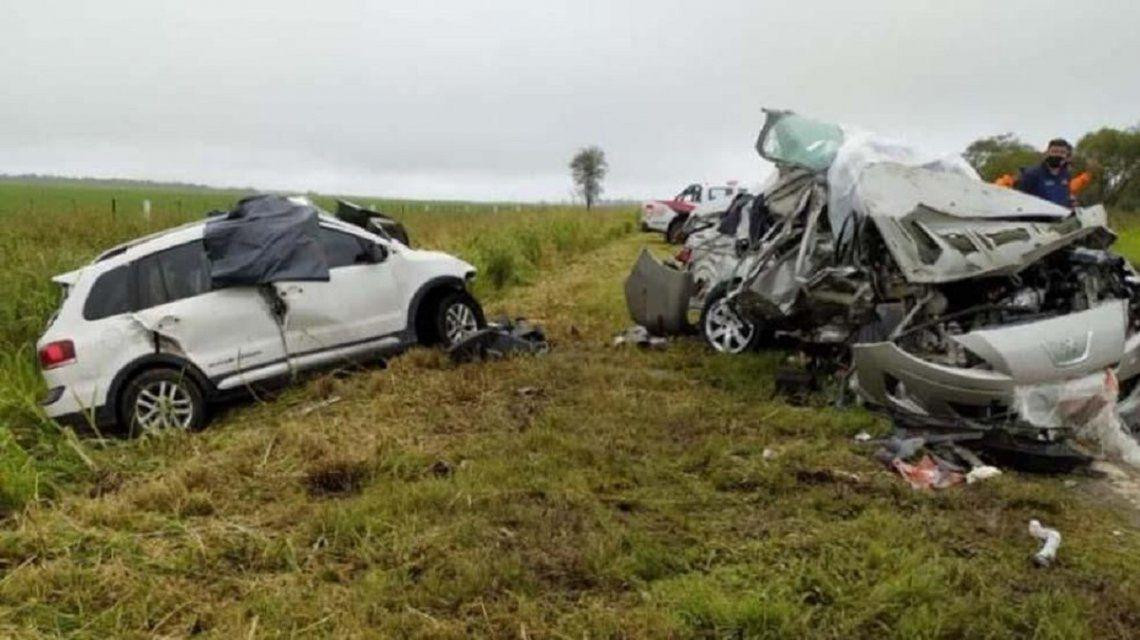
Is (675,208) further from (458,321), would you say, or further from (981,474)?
(981,474)

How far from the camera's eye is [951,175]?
679 centimetres

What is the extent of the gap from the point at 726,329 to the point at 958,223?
263 centimetres

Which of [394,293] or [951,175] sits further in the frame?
[394,293]

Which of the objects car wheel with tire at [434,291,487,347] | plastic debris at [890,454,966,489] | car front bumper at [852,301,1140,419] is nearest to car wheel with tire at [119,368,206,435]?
car wheel with tire at [434,291,487,347]

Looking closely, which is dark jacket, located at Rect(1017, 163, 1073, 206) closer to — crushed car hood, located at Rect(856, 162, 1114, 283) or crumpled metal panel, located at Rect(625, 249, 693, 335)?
crushed car hood, located at Rect(856, 162, 1114, 283)

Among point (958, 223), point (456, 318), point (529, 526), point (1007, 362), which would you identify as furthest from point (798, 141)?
point (529, 526)

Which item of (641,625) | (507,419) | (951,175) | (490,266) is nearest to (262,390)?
(507,419)

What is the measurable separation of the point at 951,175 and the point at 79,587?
6.24 metres

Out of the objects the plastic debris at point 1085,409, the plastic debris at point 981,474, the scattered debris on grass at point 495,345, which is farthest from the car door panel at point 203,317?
the plastic debris at point 1085,409

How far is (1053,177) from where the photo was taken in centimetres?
813

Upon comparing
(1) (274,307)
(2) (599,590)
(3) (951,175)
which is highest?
(3) (951,175)

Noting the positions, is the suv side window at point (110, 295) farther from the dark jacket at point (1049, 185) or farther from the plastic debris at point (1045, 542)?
the dark jacket at point (1049, 185)

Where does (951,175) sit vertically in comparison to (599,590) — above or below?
above

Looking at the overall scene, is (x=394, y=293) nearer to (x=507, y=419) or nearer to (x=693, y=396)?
(x=507, y=419)
